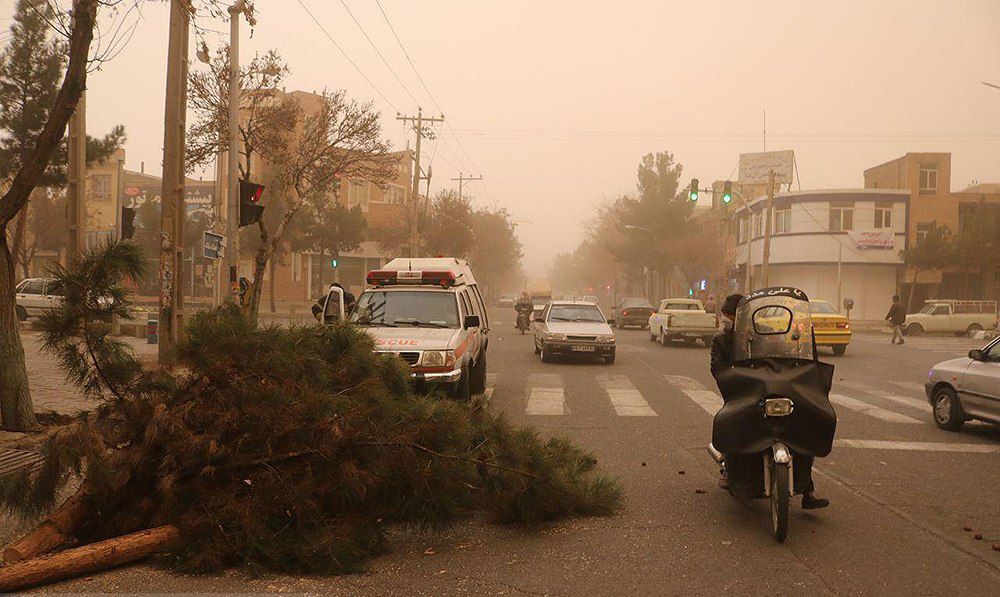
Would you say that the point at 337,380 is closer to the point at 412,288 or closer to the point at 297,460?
the point at 297,460

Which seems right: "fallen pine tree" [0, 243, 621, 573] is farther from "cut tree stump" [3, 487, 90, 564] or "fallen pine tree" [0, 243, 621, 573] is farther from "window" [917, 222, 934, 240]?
"window" [917, 222, 934, 240]

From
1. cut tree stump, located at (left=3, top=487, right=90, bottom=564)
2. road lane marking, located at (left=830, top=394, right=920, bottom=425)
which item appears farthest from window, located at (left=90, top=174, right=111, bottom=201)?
cut tree stump, located at (left=3, top=487, right=90, bottom=564)

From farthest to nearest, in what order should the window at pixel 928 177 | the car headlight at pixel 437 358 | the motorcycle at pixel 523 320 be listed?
the window at pixel 928 177
the motorcycle at pixel 523 320
the car headlight at pixel 437 358

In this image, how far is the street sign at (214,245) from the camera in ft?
52.3

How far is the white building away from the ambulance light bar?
44355 millimetres

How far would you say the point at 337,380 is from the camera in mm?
5973

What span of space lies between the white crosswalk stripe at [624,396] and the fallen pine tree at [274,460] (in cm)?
577

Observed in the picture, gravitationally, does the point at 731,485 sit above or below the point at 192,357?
below

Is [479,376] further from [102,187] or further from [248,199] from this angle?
[102,187]

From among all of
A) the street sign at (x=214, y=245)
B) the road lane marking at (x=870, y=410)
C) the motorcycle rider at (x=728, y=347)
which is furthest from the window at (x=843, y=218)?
the motorcycle rider at (x=728, y=347)

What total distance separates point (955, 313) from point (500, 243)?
4477 cm

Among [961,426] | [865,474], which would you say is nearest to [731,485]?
[865,474]

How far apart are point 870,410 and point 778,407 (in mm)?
7880

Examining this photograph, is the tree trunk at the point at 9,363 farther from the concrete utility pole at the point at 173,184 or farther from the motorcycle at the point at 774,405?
the motorcycle at the point at 774,405
